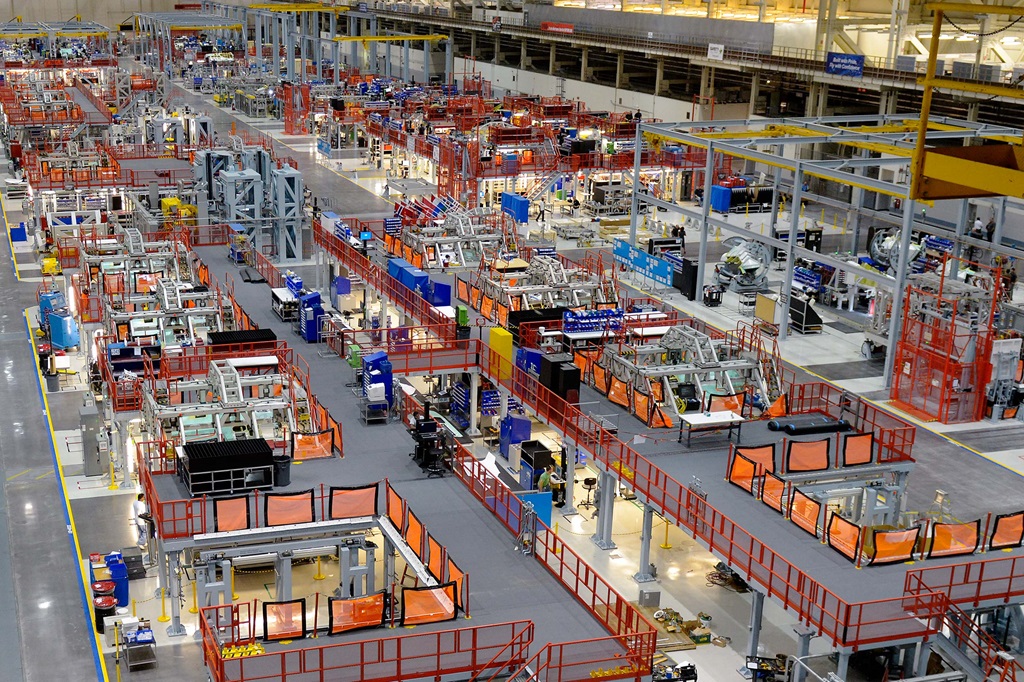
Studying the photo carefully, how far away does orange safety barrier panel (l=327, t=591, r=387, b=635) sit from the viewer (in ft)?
66.9

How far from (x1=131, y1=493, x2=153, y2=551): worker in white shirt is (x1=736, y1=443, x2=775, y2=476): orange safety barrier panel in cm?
1285

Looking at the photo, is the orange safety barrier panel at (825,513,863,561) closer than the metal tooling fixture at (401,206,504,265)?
Yes

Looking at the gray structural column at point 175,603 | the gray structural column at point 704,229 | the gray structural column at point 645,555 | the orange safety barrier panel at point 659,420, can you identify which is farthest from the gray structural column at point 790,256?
the gray structural column at point 175,603

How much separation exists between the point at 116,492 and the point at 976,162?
20.9 metres

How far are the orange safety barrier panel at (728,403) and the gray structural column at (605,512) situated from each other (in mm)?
3923

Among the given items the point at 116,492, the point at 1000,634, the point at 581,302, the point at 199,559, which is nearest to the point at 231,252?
the point at 581,302

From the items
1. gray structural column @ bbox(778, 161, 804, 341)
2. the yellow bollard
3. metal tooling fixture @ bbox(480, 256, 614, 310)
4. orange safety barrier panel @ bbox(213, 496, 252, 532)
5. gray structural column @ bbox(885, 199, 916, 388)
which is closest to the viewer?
orange safety barrier panel @ bbox(213, 496, 252, 532)

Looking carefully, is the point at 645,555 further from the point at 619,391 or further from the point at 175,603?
the point at 175,603

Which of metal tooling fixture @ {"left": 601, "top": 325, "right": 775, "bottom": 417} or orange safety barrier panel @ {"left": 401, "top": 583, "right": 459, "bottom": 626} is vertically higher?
metal tooling fixture @ {"left": 601, "top": 325, "right": 775, "bottom": 417}

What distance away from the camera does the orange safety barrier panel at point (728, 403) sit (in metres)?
30.1

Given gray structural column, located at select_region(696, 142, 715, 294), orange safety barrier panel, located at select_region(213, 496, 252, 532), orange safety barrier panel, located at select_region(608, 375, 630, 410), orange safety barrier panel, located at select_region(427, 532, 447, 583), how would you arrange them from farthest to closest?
gray structural column, located at select_region(696, 142, 715, 294) < orange safety barrier panel, located at select_region(608, 375, 630, 410) < orange safety barrier panel, located at select_region(213, 496, 252, 532) < orange safety barrier panel, located at select_region(427, 532, 447, 583)

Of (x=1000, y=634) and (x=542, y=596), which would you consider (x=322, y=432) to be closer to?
(x=542, y=596)

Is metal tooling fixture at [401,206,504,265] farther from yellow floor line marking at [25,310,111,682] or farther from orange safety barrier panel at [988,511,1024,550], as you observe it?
orange safety barrier panel at [988,511,1024,550]

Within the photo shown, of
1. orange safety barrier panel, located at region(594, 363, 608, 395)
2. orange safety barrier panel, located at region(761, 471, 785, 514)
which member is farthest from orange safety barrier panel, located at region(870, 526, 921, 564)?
orange safety barrier panel, located at region(594, 363, 608, 395)
